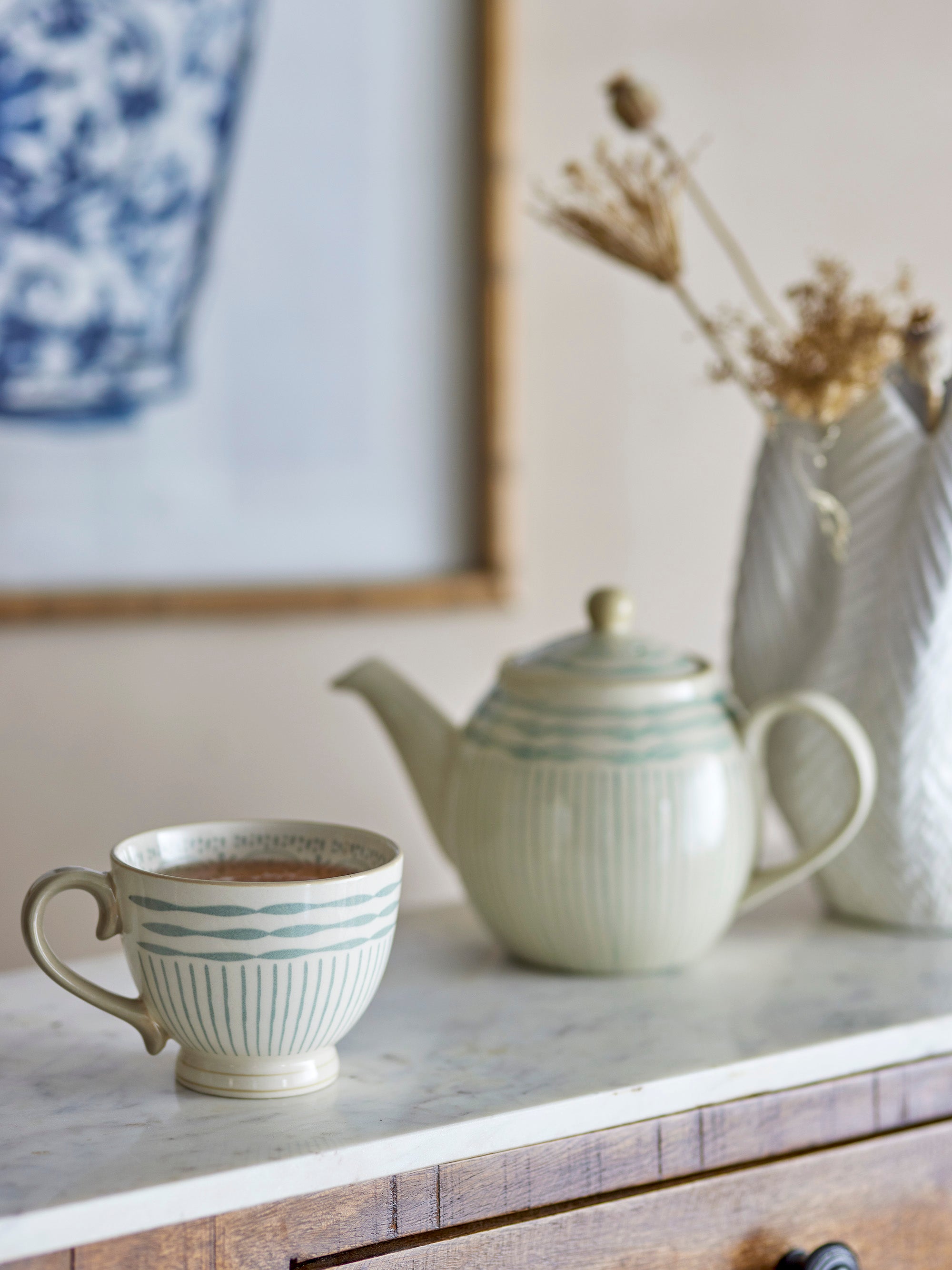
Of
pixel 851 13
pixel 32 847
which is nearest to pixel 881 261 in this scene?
pixel 851 13

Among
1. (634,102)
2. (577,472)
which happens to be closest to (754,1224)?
(634,102)

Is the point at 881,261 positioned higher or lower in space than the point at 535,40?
lower

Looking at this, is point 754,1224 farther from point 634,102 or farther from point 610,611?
point 634,102

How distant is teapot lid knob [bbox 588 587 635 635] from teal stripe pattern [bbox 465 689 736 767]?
0.05m

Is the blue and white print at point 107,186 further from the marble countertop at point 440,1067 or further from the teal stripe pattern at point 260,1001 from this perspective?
the teal stripe pattern at point 260,1001

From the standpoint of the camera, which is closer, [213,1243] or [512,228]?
[213,1243]

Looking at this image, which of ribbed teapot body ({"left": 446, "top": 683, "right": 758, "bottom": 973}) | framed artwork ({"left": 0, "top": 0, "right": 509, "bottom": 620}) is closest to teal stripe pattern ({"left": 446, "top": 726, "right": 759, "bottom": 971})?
ribbed teapot body ({"left": 446, "top": 683, "right": 758, "bottom": 973})

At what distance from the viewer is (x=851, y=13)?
1.20 m

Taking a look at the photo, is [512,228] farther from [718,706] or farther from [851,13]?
[718,706]

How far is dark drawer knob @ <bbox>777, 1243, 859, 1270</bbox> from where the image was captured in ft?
1.72

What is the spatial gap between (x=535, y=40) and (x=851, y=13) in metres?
0.33

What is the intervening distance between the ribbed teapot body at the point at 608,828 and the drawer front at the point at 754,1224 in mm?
121

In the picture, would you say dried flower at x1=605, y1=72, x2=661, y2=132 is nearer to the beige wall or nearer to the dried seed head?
the dried seed head

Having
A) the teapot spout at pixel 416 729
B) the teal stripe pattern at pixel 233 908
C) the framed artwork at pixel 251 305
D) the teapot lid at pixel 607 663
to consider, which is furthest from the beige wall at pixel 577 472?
the teal stripe pattern at pixel 233 908
